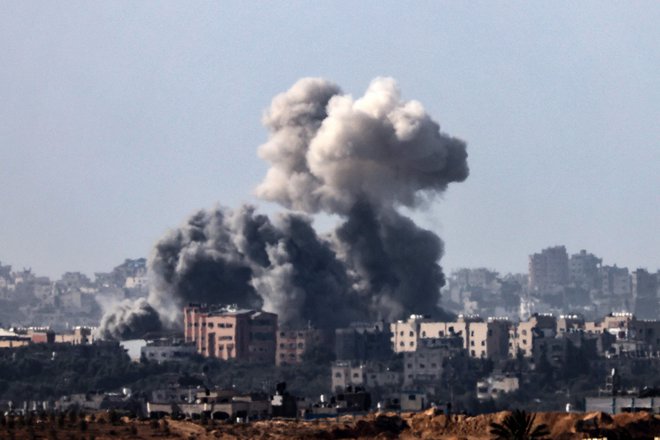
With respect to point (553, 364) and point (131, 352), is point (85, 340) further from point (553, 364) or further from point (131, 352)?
point (553, 364)

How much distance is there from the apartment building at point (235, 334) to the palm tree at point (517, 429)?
8695cm

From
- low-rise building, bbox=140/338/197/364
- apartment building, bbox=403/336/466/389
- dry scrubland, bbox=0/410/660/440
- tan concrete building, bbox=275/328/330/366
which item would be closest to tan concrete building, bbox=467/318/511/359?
apartment building, bbox=403/336/466/389

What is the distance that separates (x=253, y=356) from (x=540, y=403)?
30.5m

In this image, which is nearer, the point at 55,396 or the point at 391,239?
the point at 55,396

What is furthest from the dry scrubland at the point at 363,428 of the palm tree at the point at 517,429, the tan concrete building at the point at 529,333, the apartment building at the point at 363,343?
the tan concrete building at the point at 529,333

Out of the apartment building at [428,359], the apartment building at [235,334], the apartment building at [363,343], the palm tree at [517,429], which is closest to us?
the palm tree at [517,429]

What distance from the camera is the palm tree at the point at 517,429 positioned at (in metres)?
68.4

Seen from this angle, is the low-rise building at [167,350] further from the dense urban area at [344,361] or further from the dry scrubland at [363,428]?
the dry scrubland at [363,428]

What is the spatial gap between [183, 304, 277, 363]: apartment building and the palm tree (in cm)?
8695

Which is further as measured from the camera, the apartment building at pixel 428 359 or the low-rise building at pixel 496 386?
the apartment building at pixel 428 359

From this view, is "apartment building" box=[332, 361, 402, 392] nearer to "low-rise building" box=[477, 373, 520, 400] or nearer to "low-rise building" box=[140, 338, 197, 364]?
"low-rise building" box=[477, 373, 520, 400]

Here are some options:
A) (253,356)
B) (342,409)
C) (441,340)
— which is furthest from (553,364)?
(342,409)

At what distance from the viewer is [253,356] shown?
161000 mm

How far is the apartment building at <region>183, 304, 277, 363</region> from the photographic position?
15988 centimetres
